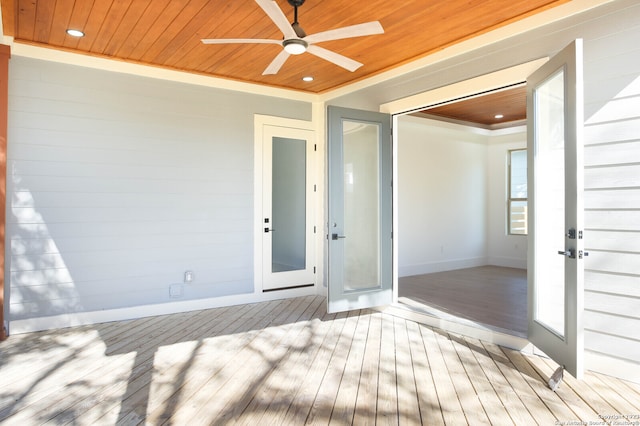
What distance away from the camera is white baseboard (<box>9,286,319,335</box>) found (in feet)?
12.5

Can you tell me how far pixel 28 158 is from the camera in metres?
3.80

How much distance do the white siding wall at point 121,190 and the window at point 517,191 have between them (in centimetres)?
529

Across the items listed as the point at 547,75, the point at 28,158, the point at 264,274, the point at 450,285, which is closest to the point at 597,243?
the point at 547,75

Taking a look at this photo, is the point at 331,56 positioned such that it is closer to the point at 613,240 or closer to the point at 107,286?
the point at 613,240

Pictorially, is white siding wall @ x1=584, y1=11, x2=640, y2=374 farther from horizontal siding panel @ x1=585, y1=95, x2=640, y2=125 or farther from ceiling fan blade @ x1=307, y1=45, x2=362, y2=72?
ceiling fan blade @ x1=307, y1=45, x2=362, y2=72

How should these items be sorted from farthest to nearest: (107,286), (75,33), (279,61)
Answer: (107,286), (75,33), (279,61)

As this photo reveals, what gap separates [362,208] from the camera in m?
4.45

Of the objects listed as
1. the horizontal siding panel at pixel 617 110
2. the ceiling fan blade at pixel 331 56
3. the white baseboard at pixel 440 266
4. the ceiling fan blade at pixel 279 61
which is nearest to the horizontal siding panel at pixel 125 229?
the ceiling fan blade at pixel 279 61

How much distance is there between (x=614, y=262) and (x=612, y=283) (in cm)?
15

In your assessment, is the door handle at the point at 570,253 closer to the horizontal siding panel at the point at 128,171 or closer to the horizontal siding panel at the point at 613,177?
the horizontal siding panel at the point at 613,177

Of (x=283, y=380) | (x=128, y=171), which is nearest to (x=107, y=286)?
(x=128, y=171)

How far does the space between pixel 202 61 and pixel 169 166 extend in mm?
1227

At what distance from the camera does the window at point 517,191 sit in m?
7.69

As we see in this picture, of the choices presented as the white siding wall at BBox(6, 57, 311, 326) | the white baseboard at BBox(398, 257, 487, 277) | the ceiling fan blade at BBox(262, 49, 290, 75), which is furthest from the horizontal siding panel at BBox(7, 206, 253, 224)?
the white baseboard at BBox(398, 257, 487, 277)
